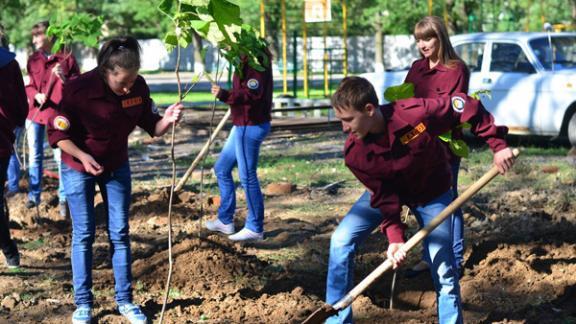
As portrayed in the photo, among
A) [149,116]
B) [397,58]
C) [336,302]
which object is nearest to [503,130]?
[336,302]

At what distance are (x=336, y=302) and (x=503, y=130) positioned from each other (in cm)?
126

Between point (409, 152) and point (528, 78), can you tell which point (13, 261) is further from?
point (528, 78)

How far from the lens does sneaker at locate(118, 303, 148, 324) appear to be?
566 centimetres

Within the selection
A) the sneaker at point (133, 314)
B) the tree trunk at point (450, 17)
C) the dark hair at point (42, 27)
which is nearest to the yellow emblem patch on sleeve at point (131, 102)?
the sneaker at point (133, 314)

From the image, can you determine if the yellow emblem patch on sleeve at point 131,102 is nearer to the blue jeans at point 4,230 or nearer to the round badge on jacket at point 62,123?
the round badge on jacket at point 62,123

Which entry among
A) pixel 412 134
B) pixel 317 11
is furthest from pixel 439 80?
pixel 317 11

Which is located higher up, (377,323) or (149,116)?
(149,116)

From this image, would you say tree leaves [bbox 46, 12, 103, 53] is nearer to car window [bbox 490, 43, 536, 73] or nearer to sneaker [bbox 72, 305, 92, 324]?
sneaker [bbox 72, 305, 92, 324]

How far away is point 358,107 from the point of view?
4.52m

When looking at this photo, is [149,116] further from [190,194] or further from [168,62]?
[168,62]

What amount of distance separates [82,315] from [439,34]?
288cm

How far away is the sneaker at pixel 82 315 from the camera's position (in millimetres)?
5695

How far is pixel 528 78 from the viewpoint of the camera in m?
13.5

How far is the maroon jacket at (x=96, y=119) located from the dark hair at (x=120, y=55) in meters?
0.14
